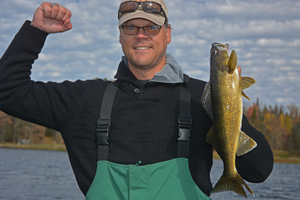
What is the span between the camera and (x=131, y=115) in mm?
3246

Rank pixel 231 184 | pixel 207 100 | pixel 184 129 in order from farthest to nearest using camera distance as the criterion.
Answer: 1. pixel 184 129
2. pixel 207 100
3. pixel 231 184

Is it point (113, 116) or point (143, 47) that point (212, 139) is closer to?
point (113, 116)

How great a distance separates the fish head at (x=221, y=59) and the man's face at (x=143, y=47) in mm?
893

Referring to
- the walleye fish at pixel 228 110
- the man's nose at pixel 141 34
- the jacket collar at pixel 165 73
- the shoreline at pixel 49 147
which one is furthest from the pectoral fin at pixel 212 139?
A: the shoreline at pixel 49 147

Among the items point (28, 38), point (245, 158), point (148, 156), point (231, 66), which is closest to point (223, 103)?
point (231, 66)

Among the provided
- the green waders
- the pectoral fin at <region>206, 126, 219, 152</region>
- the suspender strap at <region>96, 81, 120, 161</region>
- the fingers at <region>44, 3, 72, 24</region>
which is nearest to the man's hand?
the fingers at <region>44, 3, 72, 24</region>

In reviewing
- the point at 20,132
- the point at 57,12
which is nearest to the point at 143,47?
the point at 57,12

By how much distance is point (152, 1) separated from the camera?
11.6 ft

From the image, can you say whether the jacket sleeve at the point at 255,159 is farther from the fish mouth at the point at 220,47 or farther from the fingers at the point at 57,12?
the fingers at the point at 57,12

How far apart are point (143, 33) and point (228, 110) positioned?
140 cm

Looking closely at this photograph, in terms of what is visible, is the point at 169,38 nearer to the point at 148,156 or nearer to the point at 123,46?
the point at 123,46

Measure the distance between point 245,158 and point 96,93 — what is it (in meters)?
1.72

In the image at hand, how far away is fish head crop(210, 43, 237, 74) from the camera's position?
2.66 metres

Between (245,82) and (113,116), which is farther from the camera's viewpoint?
(113,116)
